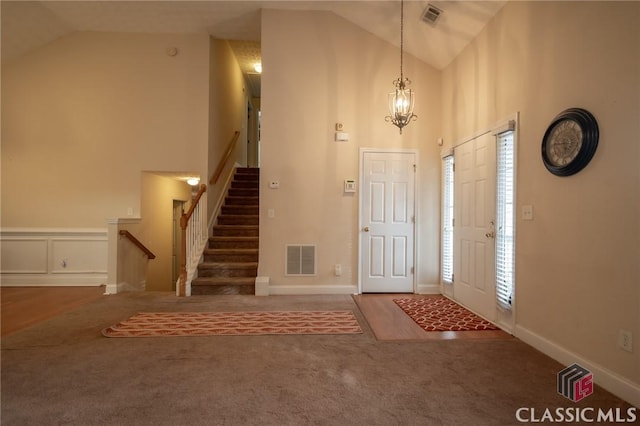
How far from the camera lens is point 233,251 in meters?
4.83

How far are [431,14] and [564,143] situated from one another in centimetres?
240

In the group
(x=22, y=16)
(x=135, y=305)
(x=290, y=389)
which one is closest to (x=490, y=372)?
(x=290, y=389)

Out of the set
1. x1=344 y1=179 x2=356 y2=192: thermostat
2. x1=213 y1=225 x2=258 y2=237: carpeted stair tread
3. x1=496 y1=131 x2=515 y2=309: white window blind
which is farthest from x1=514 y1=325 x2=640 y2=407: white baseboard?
x1=213 y1=225 x2=258 y2=237: carpeted stair tread

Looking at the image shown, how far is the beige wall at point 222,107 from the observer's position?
5328 millimetres

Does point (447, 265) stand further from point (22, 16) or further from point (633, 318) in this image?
point (22, 16)

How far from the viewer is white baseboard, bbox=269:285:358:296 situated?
437 centimetres

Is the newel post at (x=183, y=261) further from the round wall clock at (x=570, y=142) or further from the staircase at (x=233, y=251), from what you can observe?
the round wall clock at (x=570, y=142)

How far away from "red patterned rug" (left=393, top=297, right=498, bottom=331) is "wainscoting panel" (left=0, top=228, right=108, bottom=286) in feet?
15.9

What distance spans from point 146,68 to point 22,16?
5.55 ft

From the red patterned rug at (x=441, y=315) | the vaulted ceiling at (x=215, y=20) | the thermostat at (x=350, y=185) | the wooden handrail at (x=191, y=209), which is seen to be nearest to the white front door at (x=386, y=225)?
the thermostat at (x=350, y=185)

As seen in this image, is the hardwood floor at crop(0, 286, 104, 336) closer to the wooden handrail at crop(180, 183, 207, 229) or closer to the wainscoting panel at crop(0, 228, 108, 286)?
the wainscoting panel at crop(0, 228, 108, 286)

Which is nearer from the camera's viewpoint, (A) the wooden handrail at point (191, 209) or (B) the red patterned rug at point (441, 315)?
(B) the red patterned rug at point (441, 315)

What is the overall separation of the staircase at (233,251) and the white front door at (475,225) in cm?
286
